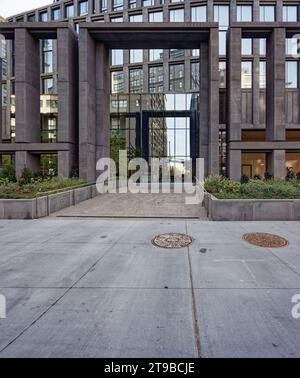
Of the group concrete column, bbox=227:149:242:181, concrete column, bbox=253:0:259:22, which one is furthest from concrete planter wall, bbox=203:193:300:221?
concrete column, bbox=253:0:259:22

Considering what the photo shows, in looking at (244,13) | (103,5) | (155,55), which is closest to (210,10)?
(244,13)

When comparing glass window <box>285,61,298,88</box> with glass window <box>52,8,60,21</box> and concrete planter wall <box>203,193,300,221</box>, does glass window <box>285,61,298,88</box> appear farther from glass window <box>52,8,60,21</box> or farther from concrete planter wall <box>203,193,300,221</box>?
glass window <box>52,8,60,21</box>

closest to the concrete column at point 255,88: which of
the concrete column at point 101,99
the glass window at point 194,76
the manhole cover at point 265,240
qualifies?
the glass window at point 194,76

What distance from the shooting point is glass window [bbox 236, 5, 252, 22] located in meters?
39.3

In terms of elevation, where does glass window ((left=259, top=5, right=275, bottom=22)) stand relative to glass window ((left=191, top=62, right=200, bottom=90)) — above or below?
above

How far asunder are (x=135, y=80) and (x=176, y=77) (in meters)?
7.06

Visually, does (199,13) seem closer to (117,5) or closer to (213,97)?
(117,5)

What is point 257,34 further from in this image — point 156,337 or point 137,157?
point 156,337

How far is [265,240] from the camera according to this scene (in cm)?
784

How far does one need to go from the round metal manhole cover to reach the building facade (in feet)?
55.2
